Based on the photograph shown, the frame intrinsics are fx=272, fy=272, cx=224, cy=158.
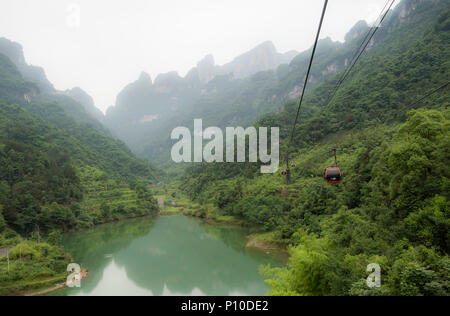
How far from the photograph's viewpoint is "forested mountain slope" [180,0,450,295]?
291 inches

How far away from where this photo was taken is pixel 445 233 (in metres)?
7.33

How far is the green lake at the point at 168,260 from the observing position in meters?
15.4

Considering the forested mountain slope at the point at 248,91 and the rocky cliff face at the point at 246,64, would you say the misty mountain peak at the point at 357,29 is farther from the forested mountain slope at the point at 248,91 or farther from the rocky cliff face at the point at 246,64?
the rocky cliff face at the point at 246,64

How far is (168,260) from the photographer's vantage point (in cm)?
2044

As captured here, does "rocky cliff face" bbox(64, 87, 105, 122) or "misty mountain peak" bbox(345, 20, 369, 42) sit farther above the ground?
"misty mountain peak" bbox(345, 20, 369, 42)

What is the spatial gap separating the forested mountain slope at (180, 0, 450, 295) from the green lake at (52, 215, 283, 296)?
10.3 ft

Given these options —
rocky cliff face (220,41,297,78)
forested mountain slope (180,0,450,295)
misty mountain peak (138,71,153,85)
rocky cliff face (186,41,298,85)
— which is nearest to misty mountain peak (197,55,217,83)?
rocky cliff face (186,41,298,85)

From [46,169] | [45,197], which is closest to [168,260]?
[45,197]

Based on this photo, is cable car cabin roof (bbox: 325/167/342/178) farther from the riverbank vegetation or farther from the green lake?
the riverbank vegetation

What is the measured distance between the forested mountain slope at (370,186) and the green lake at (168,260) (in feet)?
10.3

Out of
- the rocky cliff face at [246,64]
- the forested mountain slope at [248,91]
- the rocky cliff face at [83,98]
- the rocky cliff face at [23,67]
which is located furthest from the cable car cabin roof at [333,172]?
the rocky cliff face at [246,64]
